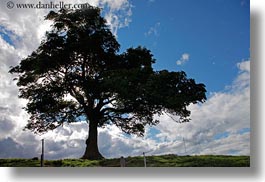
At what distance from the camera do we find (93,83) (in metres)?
5.57

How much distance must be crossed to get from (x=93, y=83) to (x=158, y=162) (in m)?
1.21

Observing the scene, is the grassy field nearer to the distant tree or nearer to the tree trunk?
the tree trunk

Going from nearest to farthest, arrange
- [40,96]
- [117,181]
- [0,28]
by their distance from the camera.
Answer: [117,181] < [0,28] < [40,96]

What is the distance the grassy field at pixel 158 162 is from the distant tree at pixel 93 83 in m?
0.17

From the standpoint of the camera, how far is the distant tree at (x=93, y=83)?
5387 mm

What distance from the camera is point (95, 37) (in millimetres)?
5754

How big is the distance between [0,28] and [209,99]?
7.86 ft

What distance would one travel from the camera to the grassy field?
4.96 metres

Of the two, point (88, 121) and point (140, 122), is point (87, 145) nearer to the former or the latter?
point (88, 121)

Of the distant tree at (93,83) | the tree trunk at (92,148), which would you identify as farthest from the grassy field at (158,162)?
the distant tree at (93,83)

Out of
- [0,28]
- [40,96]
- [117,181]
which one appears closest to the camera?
[117,181]

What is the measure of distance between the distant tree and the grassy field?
6.7 inches

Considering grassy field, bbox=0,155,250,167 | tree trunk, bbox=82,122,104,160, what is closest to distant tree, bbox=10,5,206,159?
tree trunk, bbox=82,122,104,160

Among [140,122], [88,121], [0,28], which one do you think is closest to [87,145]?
[88,121]
